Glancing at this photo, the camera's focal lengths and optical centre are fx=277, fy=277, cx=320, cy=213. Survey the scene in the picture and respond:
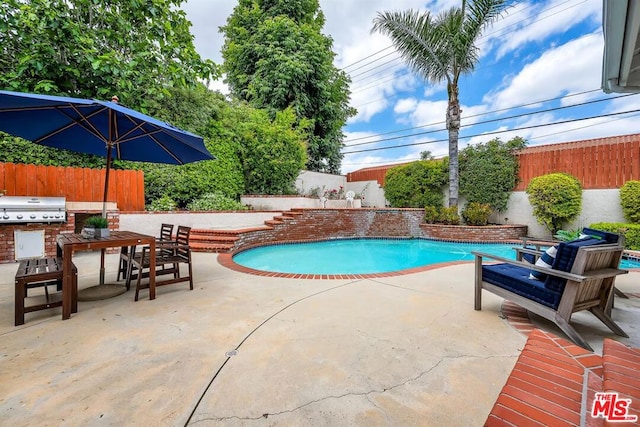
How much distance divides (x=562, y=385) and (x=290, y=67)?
14294mm

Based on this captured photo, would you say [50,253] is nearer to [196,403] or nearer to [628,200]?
[196,403]

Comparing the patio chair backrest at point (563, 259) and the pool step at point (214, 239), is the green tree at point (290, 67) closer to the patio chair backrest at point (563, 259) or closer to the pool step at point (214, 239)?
the pool step at point (214, 239)

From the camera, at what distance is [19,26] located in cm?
611

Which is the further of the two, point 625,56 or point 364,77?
point 364,77

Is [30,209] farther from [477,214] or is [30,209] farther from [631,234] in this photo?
[631,234]

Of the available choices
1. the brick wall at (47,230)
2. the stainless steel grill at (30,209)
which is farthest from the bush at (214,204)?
the stainless steel grill at (30,209)

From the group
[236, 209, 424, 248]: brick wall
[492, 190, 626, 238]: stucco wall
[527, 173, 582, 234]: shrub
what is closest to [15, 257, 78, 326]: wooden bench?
[236, 209, 424, 248]: brick wall

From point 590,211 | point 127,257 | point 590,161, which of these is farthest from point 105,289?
point 590,161

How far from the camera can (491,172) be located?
35.3 feet

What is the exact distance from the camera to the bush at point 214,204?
8.92 m

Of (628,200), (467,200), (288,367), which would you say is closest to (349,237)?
(467,200)

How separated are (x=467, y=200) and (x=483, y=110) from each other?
21.3 feet

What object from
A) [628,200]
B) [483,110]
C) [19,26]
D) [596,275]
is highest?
[483,110]

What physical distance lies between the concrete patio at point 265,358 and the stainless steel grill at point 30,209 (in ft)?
8.36
